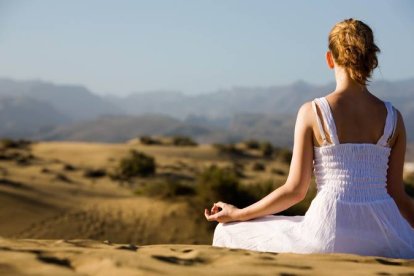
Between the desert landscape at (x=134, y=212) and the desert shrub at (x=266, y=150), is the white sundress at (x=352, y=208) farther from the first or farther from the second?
the desert shrub at (x=266, y=150)

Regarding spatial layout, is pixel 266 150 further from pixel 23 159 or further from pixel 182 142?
pixel 23 159

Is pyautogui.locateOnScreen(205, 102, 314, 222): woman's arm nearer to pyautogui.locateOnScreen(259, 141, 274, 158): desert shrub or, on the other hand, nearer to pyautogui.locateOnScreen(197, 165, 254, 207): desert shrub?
pyautogui.locateOnScreen(197, 165, 254, 207): desert shrub

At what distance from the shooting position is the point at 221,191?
1502 centimetres

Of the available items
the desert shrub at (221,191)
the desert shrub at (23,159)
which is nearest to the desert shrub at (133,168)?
the desert shrub at (23,159)

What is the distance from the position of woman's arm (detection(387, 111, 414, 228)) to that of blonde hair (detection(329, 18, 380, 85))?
45cm

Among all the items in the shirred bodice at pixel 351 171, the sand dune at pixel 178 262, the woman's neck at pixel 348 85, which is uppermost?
the woman's neck at pixel 348 85

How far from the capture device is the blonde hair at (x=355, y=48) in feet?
12.3

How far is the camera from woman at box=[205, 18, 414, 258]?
374cm

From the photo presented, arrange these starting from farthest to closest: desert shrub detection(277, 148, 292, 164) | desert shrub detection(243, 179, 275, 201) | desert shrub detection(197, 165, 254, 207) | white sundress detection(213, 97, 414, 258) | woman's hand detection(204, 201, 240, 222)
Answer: desert shrub detection(277, 148, 292, 164), desert shrub detection(243, 179, 275, 201), desert shrub detection(197, 165, 254, 207), woman's hand detection(204, 201, 240, 222), white sundress detection(213, 97, 414, 258)

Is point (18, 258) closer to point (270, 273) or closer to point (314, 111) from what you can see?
point (270, 273)

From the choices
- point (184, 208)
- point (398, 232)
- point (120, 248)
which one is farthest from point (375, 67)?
point (184, 208)

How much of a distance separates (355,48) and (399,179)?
3.18 feet

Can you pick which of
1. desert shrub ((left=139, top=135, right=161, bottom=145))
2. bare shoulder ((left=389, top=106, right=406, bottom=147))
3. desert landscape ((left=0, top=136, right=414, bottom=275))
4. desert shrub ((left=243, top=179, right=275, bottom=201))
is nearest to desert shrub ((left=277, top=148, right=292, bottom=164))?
desert landscape ((left=0, top=136, right=414, bottom=275))

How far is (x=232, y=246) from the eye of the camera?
4164mm
